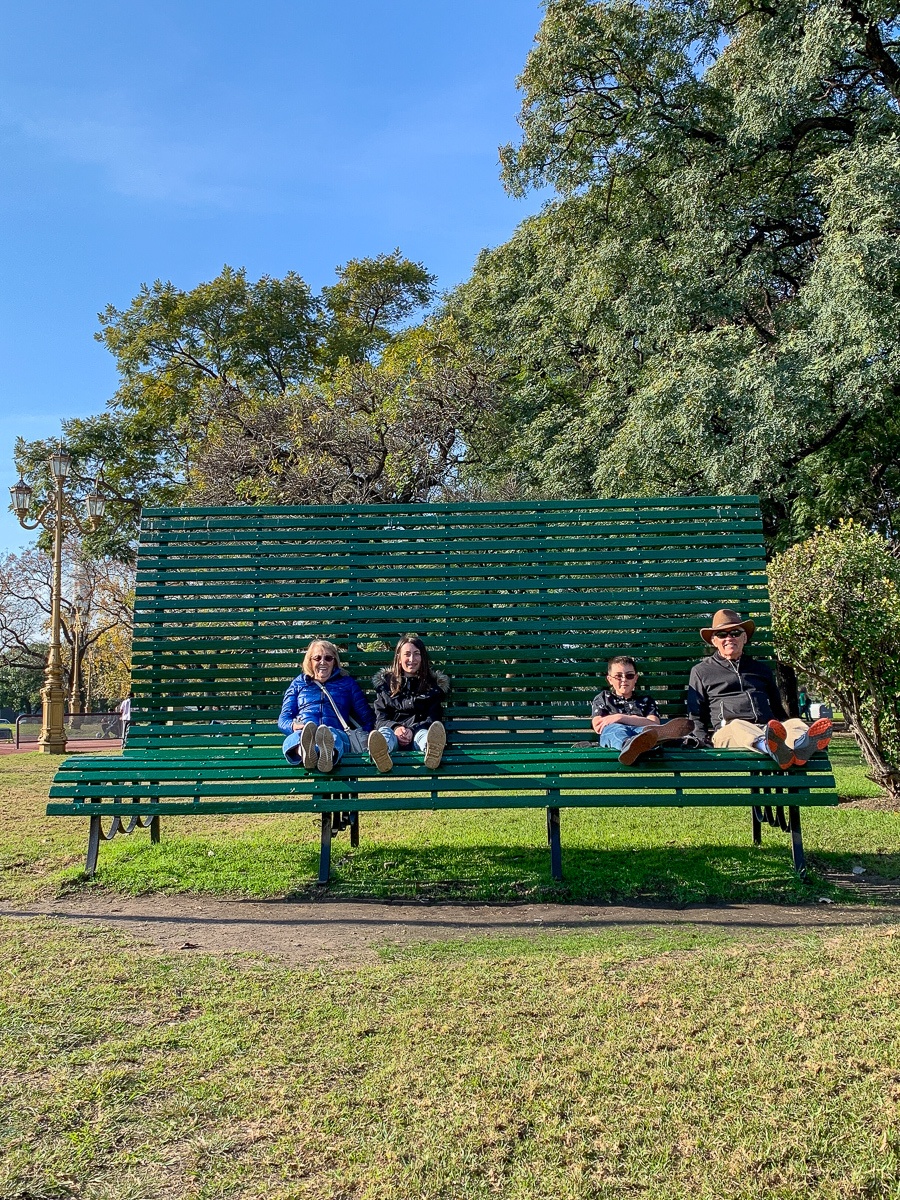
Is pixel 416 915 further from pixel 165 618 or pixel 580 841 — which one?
pixel 165 618

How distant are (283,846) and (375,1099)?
3.97 meters

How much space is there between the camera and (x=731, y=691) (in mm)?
5750

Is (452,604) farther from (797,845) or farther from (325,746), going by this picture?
(797,845)

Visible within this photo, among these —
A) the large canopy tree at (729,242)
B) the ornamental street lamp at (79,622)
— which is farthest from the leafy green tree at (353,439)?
the ornamental street lamp at (79,622)

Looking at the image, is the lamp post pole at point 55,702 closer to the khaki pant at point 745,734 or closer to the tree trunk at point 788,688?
the tree trunk at point 788,688

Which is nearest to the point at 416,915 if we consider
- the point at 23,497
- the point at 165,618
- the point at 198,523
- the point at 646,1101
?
the point at 646,1101

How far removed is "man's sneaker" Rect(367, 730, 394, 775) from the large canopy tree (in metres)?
9.06

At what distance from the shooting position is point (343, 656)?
6.18 m

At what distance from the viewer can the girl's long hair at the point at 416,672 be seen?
19.3 ft

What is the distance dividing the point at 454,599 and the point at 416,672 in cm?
69

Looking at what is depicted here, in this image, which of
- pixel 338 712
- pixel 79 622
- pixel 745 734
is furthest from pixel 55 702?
pixel 79 622

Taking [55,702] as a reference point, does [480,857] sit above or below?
below

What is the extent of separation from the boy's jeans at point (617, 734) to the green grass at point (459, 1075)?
1.53 meters

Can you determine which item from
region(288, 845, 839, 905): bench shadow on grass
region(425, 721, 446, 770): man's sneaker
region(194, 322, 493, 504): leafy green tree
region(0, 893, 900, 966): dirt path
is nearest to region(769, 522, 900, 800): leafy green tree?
region(288, 845, 839, 905): bench shadow on grass
